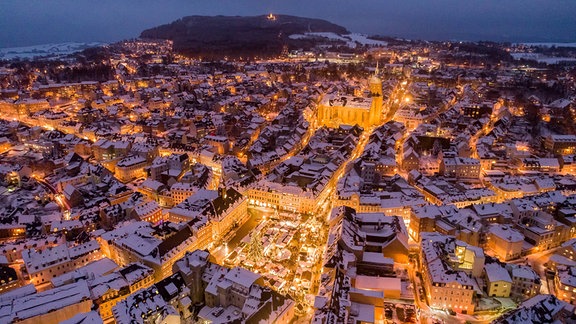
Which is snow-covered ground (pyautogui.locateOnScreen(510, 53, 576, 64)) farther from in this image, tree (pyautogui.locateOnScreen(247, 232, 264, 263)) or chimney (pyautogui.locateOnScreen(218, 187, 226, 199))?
tree (pyautogui.locateOnScreen(247, 232, 264, 263))

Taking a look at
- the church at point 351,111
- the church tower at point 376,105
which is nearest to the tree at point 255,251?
the church at point 351,111

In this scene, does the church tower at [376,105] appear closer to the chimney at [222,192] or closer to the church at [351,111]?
the church at [351,111]

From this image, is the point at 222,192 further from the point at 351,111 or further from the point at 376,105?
the point at 376,105

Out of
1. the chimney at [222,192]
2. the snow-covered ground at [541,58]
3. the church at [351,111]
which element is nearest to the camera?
the chimney at [222,192]

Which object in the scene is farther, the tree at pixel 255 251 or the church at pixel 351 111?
the church at pixel 351 111

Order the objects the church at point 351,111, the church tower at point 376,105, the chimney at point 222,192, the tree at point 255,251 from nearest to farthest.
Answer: the tree at point 255,251 < the chimney at point 222,192 < the church at point 351,111 < the church tower at point 376,105

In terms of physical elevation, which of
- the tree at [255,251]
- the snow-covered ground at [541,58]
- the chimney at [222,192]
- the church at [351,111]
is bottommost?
the tree at [255,251]

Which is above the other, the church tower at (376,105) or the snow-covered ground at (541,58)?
the snow-covered ground at (541,58)

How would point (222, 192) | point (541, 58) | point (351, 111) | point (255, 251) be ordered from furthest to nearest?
point (541, 58), point (351, 111), point (222, 192), point (255, 251)

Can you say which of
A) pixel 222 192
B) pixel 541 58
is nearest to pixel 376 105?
pixel 222 192
